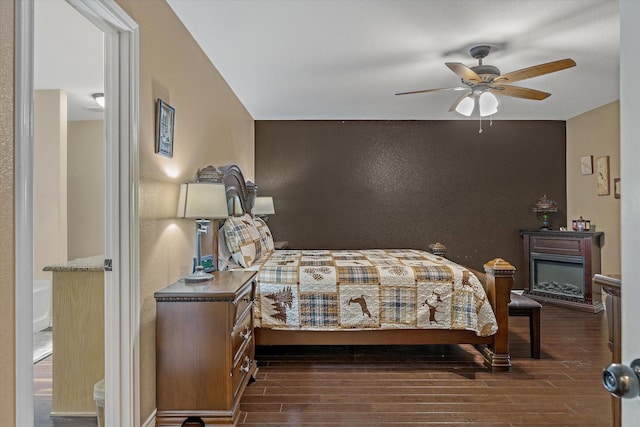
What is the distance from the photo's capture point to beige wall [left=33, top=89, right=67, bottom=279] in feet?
13.5

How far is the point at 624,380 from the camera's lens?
619 millimetres

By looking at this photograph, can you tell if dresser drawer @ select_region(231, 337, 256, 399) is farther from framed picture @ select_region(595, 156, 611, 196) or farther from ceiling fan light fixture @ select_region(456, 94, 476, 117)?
framed picture @ select_region(595, 156, 611, 196)

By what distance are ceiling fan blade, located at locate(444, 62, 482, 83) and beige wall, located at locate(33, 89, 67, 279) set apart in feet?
12.6

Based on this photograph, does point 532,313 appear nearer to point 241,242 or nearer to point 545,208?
point 241,242

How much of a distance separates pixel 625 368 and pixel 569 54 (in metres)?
3.58

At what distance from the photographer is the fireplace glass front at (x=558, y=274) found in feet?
16.4

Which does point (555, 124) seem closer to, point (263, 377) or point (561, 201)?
point (561, 201)

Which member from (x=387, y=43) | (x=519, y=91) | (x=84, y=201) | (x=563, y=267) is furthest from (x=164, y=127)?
(x=563, y=267)

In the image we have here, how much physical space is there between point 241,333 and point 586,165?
517cm

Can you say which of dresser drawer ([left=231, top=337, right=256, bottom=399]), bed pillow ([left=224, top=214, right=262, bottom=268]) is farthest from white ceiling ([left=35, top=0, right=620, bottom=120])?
dresser drawer ([left=231, top=337, right=256, bottom=399])

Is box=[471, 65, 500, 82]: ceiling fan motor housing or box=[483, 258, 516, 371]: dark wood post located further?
box=[471, 65, 500, 82]: ceiling fan motor housing

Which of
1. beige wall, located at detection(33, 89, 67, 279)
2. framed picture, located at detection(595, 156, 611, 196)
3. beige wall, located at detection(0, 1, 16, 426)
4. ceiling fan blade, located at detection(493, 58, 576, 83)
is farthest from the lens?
framed picture, located at detection(595, 156, 611, 196)

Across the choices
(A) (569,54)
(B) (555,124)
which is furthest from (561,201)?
(A) (569,54)

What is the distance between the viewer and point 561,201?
577cm
